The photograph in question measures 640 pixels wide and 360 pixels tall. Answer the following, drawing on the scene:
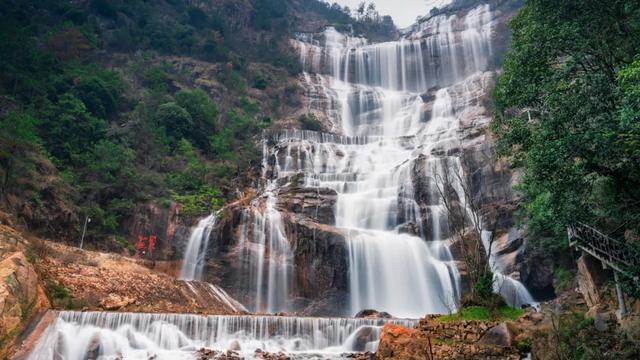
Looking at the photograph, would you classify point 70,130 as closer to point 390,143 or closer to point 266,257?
point 266,257

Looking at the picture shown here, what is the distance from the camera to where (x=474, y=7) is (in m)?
72.9

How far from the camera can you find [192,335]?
1836 centimetres

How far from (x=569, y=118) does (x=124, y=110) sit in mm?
41421

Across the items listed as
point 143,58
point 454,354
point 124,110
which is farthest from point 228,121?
point 454,354

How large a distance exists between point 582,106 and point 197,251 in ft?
78.0

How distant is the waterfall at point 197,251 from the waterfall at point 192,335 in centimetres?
1101

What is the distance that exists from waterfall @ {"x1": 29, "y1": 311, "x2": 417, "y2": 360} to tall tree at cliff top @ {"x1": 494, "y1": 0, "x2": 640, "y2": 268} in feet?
26.0

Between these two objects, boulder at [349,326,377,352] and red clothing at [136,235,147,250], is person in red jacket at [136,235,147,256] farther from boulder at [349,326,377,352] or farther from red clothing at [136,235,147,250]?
boulder at [349,326,377,352]

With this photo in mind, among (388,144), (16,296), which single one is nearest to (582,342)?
(16,296)

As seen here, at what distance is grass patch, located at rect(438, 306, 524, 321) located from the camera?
1700cm

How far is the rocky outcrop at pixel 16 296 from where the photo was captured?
14.8 meters

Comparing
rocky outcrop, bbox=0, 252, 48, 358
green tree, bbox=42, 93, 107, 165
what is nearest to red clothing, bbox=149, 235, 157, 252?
green tree, bbox=42, 93, 107, 165

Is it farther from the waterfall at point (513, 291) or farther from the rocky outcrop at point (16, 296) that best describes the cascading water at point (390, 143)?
the rocky outcrop at point (16, 296)

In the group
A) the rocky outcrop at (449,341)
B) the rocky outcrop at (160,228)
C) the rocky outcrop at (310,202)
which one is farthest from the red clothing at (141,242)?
the rocky outcrop at (449,341)
